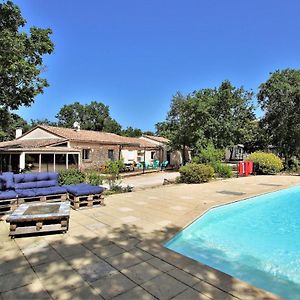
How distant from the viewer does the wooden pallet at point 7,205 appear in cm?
734

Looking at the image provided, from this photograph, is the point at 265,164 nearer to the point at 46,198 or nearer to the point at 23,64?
the point at 46,198

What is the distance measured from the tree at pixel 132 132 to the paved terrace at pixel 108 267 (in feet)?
172

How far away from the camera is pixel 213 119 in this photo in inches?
1077

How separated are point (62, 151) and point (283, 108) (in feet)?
72.6

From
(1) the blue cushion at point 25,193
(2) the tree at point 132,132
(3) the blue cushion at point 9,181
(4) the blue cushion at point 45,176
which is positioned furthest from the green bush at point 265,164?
(2) the tree at point 132,132

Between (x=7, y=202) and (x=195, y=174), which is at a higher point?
(x=195, y=174)

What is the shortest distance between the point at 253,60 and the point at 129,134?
4234cm

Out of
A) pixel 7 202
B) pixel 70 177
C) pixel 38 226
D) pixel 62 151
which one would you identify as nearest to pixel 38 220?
pixel 38 226

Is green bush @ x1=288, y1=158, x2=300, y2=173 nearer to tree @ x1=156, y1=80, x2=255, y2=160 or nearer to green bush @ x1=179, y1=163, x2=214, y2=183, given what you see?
tree @ x1=156, y1=80, x2=255, y2=160

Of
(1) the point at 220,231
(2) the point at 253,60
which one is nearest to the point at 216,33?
(2) the point at 253,60

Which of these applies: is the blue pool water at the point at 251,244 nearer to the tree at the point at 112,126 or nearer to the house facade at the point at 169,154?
the house facade at the point at 169,154

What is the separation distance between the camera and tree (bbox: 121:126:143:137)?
195ft

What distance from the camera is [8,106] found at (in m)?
16.2

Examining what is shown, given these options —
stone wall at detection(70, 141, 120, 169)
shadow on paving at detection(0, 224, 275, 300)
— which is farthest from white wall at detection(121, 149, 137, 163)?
shadow on paving at detection(0, 224, 275, 300)
